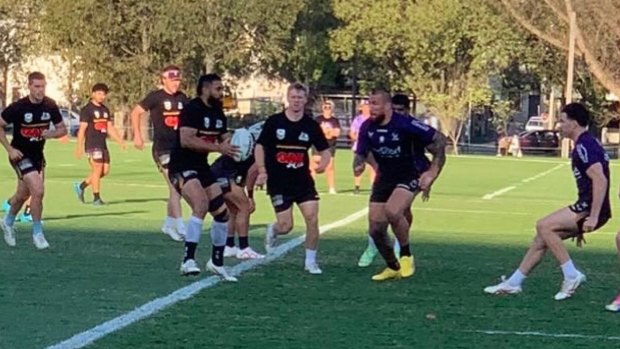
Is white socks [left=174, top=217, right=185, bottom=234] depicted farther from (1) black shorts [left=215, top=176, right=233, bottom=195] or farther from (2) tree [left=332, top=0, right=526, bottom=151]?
(2) tree [left=332, top=0, right=526, bottom=151]

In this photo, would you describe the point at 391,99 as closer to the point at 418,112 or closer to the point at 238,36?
the point at 238,36

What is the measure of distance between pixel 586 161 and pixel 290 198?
10.7ft

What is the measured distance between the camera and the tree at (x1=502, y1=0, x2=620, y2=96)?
5753cm

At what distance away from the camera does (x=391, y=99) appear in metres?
12.5

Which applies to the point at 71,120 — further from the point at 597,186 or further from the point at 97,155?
the point at 597,186

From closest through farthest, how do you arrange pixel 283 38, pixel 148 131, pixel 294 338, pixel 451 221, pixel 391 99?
pixel 294 338
pixel 391 99
pixel 451 221
pixel 148 131
pixel 283 38

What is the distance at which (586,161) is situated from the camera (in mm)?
10828

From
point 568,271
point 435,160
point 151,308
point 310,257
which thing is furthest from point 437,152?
point 151,308

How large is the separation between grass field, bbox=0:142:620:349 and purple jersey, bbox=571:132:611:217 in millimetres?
936

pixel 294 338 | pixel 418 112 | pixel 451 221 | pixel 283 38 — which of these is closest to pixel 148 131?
pixel 283 38

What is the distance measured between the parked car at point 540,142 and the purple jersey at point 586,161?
50950mm

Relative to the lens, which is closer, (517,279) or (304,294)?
(304,294)

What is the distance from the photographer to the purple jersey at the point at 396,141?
12.2m

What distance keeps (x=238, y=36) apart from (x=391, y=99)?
5261cm
